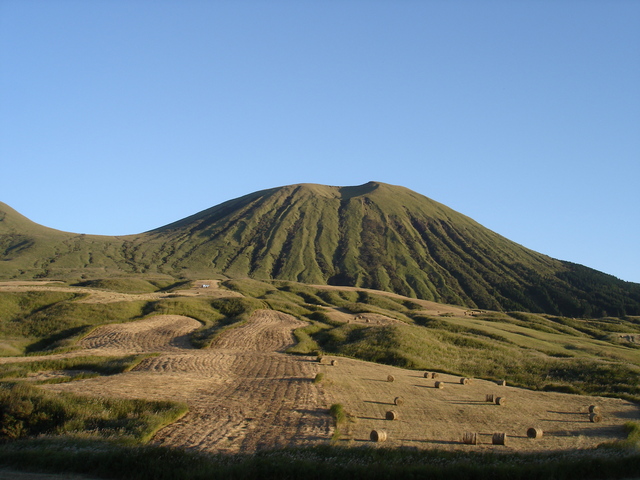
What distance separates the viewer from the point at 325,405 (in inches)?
944

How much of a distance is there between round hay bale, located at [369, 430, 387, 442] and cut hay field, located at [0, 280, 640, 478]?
0.67 feet

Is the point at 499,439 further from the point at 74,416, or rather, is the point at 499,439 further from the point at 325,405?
the point at 74,416

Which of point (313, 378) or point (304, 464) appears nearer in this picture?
point (304, 464)

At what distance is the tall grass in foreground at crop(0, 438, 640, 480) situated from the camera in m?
14.6

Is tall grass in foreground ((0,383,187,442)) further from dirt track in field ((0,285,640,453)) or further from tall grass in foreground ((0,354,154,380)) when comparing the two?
tall grass in foreground ((0,354,154,380))

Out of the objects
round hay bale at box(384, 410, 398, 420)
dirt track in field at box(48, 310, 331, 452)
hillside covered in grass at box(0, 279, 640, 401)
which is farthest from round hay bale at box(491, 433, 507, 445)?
hillside covered in grass at box(0, 279, 640, 401)

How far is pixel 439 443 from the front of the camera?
61.4 ft

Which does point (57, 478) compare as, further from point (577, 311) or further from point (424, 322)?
point (577, 311)

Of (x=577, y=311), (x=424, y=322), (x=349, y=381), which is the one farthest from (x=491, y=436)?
(x=577, y=311)

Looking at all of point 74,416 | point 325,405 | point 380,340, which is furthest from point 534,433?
point 380,340

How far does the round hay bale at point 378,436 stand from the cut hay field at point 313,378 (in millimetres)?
203

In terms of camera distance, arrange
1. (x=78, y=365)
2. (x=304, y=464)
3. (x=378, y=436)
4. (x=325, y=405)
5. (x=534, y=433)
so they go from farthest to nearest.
A: 1. (x=78, y=365)
2. (x=325, y=405)
3. (x=534, y=433)
4. (x=378, y=436)
5. (x=304, y=464)

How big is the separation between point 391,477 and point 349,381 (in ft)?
51.5

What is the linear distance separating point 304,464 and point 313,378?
15.3 m
